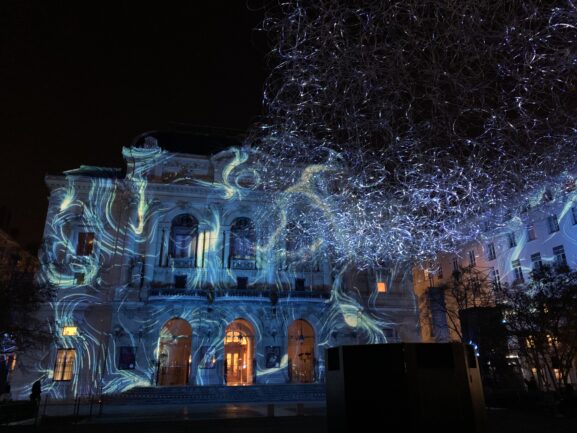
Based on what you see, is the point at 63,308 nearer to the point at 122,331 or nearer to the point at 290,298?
the point at 122,331

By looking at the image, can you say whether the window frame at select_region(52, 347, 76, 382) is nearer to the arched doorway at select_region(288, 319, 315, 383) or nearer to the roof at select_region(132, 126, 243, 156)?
the arched doorway at select_region(288, 319, 315, 383)

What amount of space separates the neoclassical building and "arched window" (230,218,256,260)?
0.08 metres

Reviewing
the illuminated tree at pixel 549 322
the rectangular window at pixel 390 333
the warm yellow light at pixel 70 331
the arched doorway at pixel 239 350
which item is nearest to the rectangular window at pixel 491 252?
the rectangular window at pixel 390 333

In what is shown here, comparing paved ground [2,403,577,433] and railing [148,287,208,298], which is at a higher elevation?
railing [148,287,208,298]

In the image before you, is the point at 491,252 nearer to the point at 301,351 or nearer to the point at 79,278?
the point at 301,351

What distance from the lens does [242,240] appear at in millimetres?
A: 33719

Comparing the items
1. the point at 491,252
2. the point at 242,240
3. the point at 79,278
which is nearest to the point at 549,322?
the point at 491,252

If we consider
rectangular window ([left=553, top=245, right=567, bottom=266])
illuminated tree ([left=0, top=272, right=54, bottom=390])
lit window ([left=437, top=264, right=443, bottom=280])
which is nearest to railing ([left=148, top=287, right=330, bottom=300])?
illuminated tree ([left=0, top=272, right=54, bottom=390])

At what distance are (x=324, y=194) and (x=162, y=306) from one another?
13.7 metres

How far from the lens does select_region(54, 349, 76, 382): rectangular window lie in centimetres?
2784

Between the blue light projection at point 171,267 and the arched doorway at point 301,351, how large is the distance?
84 cm

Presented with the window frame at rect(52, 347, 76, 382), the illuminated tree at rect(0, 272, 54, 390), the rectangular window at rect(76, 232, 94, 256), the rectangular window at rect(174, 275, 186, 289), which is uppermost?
the rectangular window at rect(76, 232, 94, 256)

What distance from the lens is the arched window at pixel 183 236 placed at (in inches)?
1286

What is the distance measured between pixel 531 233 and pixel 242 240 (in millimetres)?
21544
